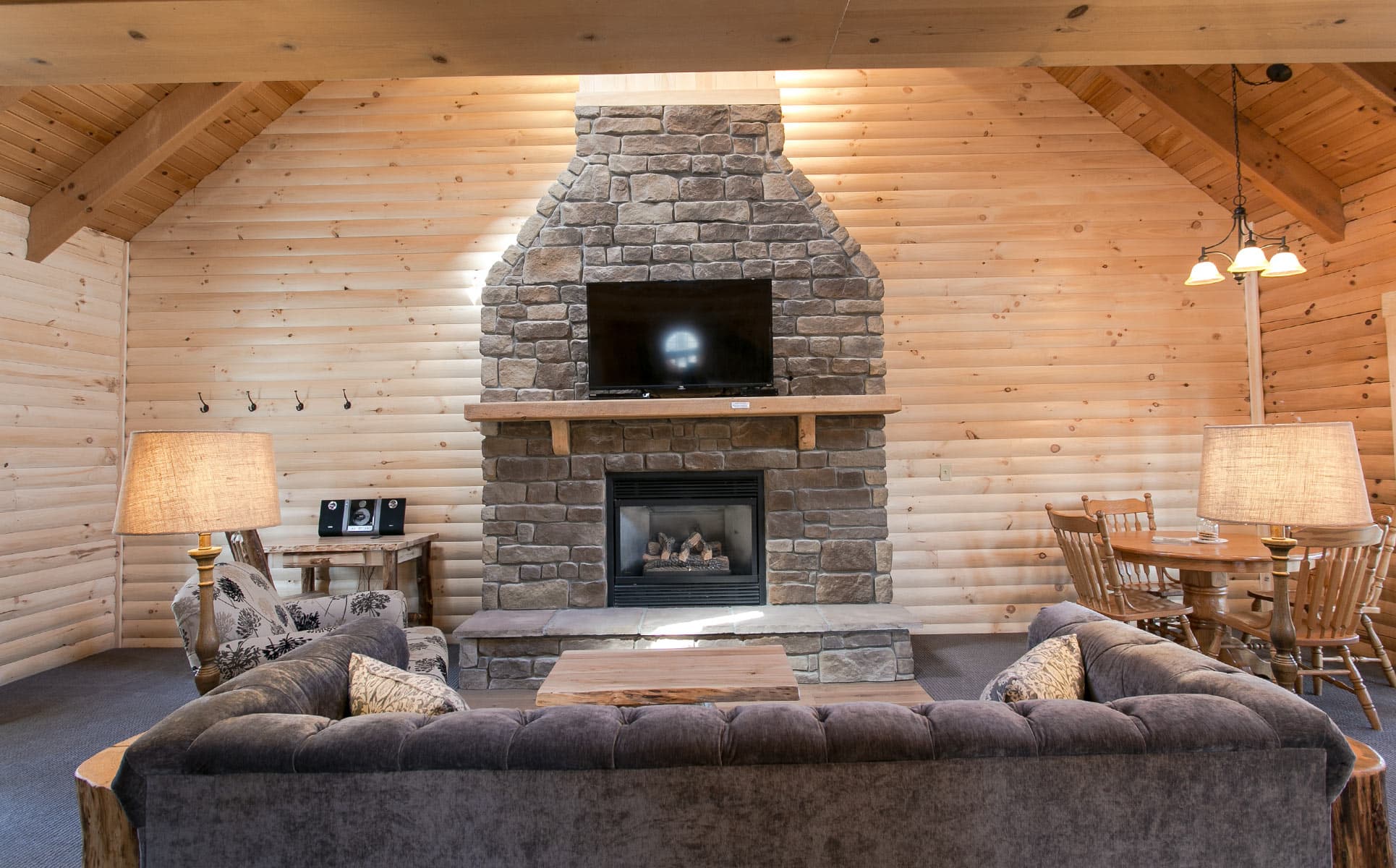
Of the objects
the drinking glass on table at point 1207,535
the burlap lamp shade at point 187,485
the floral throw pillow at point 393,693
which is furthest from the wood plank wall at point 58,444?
the drinking glass on table at point 1207,535

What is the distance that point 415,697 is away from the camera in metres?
1.66

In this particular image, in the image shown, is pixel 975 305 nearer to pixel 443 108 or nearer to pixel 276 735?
pixel 443 108

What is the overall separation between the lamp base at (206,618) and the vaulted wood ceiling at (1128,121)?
3135mm

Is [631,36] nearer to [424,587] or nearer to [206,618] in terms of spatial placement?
[206,618]

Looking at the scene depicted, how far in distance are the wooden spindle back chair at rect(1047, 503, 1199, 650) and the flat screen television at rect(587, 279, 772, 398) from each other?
1.81 metres

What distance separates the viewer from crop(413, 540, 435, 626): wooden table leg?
473cm

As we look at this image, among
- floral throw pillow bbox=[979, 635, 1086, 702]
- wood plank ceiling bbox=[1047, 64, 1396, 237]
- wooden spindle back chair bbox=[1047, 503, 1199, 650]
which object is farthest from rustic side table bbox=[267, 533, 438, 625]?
wood plank ceiling bbox=[1047, 64, 1396, 237]

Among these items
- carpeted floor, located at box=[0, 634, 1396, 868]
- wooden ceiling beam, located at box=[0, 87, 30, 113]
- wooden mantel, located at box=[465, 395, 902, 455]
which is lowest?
carpeted floor, located at box=[0, 634, 1396, 868]

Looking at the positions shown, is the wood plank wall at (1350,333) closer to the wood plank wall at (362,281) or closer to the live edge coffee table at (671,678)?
the live edge coffee table at (671,678)

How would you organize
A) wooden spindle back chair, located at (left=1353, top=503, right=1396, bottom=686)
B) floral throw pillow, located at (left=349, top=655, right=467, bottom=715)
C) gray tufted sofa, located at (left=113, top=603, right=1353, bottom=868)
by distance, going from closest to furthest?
gray tufted sofa, located at (left=113, top=603, right=1353, bottom=868)
floral throw pillow, located at (left=349, top=655, right=467, bottom=715)
wooden spindle back chair, located at (left=1353, top=503, right=1396, bottom=686)

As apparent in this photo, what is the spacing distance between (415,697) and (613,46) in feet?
5.38

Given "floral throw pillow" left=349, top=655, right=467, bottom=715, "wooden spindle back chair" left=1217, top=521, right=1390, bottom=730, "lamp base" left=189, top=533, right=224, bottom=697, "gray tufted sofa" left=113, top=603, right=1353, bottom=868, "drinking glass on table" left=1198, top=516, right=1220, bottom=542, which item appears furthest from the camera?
"drinking glass on table" left=1198, top=516, right=1220, bottom=542

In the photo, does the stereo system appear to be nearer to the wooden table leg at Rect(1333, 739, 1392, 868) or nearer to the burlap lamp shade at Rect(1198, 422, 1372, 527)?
the burlap lamp shade at Rect(1198, 422, 1372, 527)

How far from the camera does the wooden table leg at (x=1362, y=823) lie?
55.4 inches
